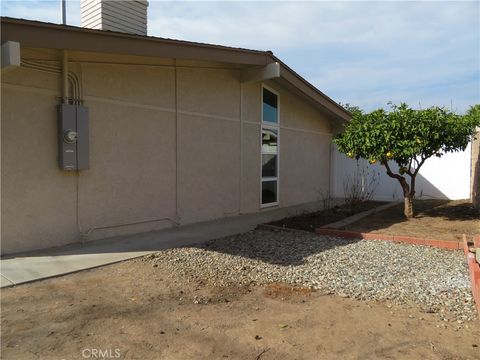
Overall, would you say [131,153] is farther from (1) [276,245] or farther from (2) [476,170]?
(2) [476,170]

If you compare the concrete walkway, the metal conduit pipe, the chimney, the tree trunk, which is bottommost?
the concrete walkway

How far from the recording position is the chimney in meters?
8.71

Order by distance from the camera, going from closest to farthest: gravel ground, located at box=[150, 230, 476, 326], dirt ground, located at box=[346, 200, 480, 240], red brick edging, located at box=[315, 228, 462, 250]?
1. gravel ground, located at box=[150, 230, 476, 326]
2. red brick edging, located at box=[315, 228, 462, 250]
3. dirt ground, located at box=[346, 200, 480, 240]

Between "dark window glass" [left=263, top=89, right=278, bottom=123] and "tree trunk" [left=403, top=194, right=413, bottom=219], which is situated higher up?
"dark window glass" [left=263, top=89, right=278, bottom=123]

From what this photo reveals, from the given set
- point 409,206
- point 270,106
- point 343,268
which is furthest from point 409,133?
point 270,106

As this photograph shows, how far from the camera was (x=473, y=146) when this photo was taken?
479 inches

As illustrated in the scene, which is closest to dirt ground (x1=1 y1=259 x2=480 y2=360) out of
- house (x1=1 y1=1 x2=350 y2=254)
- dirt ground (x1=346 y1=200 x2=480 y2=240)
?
house (x1=1 y1=1 x2=350 y2=254)

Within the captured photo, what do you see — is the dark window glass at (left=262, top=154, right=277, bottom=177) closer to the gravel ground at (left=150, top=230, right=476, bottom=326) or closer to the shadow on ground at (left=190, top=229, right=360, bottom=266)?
the shadow on ground at (left=190, top=229, right=360, bottom=266)

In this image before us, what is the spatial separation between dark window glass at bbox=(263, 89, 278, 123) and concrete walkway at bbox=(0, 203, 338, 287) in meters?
3.51

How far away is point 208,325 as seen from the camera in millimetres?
3824

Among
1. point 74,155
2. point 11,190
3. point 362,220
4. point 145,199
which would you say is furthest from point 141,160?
point 362,220

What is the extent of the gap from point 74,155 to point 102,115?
960mm

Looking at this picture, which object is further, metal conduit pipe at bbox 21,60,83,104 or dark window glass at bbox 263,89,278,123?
dark window glass at bbox 263,89,278,123

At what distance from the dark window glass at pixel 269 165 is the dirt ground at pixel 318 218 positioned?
1.83 metres
